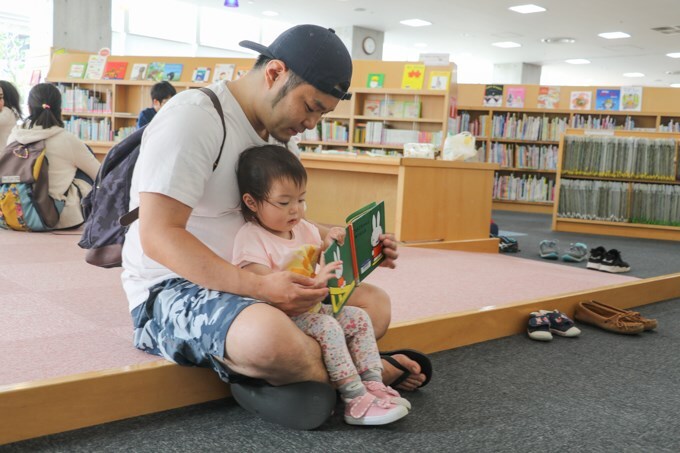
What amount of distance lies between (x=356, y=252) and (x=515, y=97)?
9.94 metres

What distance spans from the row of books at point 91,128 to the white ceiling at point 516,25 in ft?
12.2

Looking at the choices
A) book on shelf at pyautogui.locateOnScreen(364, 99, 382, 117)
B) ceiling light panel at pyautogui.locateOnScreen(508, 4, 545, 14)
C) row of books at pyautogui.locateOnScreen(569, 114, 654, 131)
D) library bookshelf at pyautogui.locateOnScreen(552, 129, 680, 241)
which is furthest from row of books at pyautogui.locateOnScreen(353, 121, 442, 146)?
ceiling light panel at pyautogui.locateOnScreen(508, 4, 545, 14)

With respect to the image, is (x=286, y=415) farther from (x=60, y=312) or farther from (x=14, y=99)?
(x=14, y=99)

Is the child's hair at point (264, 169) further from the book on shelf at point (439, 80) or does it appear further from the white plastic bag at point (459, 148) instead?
the book on shelf at point (439, 80)

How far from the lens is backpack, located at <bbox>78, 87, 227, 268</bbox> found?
1.80 meters

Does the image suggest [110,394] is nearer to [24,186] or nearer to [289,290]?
[289,290]

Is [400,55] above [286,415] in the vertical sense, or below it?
above

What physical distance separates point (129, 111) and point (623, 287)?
789 centimetres

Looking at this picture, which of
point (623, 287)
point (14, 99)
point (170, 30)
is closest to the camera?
point (623, 287)

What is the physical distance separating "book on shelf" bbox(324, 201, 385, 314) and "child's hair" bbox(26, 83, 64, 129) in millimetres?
3374

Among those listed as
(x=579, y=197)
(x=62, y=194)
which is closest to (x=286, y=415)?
(x=62, y=194)

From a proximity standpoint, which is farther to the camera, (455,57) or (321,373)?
(455,57)

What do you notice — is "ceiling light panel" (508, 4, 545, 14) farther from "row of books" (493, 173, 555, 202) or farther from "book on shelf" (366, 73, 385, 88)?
"book on shelf" (366, 73, 385, 88)

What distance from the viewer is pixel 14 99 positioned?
196 inches
